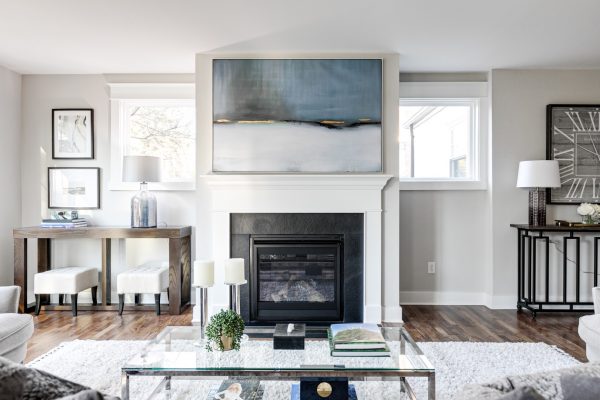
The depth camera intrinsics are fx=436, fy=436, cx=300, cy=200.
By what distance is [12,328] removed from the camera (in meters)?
2.28

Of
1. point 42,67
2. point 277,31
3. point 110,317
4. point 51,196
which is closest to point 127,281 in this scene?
point 110,317

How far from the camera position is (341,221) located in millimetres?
3775

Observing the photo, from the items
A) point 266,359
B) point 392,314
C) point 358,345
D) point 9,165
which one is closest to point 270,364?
point 266,359

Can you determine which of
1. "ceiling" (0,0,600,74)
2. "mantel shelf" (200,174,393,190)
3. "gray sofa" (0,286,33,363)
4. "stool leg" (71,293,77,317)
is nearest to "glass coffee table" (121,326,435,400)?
"gray sofa" (0,286,33,363)

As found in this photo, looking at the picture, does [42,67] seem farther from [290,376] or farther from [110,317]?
[290,376]

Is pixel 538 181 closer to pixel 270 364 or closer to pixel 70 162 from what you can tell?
pixel 270 364

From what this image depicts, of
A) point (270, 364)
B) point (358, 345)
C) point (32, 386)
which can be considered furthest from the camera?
point (358, 345)

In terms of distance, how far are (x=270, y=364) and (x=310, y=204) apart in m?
1.97

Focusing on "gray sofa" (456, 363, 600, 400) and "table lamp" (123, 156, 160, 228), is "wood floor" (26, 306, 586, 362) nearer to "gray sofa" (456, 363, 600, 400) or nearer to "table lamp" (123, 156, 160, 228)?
"table lamp" (123, 156, 160, 228)

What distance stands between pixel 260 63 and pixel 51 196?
2592 millimetres

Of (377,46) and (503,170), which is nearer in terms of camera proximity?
(377,46)

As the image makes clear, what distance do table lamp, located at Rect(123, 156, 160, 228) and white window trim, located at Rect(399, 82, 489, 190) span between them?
246 cm

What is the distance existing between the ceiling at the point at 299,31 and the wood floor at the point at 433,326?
234cm

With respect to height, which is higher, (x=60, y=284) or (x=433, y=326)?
(x=60, y=284)
